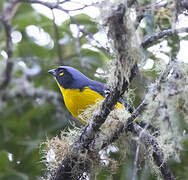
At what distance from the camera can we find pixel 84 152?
3838mm

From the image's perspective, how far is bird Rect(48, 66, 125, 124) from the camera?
16.9ft

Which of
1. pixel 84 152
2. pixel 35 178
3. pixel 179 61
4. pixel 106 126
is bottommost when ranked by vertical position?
pixel 35 178

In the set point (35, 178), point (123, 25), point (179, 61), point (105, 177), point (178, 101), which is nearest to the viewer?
point (123, 25)

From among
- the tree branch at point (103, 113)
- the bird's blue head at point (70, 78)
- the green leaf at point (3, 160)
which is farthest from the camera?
the bird's blue head at point (70, 78)

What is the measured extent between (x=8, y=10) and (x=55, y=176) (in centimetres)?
168

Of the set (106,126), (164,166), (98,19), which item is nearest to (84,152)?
(106,126)

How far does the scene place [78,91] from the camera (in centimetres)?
525

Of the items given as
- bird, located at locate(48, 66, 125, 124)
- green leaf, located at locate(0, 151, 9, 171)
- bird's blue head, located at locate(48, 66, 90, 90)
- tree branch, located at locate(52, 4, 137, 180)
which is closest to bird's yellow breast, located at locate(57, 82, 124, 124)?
bird, located at locate(48, 66, 125, 124)

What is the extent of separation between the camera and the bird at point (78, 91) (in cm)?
515

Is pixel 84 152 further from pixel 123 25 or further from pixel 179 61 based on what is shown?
pixel 123 25

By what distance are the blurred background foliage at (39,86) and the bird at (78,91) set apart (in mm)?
222

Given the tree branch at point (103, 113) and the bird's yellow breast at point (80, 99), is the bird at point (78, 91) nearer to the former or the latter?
the bird's yellow breast at point (80, 99)

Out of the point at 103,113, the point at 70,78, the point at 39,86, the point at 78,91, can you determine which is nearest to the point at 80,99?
the point at 78,91

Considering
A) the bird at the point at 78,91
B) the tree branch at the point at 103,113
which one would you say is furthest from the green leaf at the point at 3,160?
the tree branch at the point at 103,113
